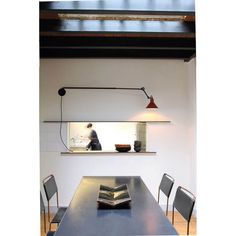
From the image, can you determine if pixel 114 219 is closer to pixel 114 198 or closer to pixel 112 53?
pixel 114 198

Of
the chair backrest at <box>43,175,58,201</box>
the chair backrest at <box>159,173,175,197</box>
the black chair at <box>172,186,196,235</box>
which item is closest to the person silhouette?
the chair backrest at <box>43,175,58,201</box>

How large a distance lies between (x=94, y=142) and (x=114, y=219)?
2.96m

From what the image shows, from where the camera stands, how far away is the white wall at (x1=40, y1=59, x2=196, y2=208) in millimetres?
4641

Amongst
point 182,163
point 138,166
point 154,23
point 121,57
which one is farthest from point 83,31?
point 182,163

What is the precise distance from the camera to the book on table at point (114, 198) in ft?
7.16

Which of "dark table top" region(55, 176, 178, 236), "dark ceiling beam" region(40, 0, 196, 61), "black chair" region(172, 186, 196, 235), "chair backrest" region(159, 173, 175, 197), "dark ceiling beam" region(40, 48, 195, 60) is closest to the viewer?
"dark table top" region(55, 176, 178, 236)

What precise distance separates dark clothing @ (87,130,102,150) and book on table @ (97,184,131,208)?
2142mm

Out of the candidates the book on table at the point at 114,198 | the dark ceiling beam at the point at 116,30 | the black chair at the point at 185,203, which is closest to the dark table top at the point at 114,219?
the book on table at the point at 114,198

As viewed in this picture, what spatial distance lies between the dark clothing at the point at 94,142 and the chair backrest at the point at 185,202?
2413 millimetres

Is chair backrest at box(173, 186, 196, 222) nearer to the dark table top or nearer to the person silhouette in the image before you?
the dark table top

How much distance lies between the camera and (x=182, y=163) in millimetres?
4730

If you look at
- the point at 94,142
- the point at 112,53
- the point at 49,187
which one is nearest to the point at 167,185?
the point at 49,187

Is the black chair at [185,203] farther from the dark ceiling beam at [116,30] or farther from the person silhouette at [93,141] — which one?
the person silhouette at [93,141]
